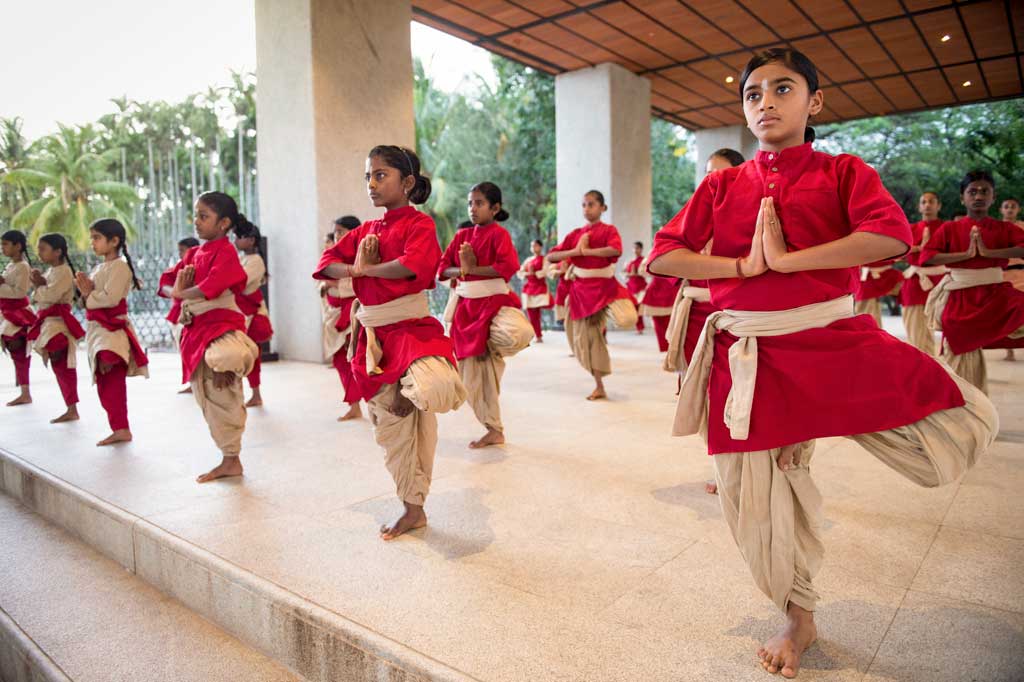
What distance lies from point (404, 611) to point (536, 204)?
20.1 metres

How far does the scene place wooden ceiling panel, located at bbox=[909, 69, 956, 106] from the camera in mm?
11398

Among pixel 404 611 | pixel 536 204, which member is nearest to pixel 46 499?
pixel 404 611

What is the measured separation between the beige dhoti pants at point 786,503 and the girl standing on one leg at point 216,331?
265cm

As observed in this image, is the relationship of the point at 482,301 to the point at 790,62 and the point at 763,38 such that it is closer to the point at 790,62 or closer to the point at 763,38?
the point at 790,62

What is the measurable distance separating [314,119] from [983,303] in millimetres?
6552

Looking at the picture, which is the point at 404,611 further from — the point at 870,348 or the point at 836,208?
the point at 836,208

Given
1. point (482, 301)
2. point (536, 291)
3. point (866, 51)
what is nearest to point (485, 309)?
point (482, 301)

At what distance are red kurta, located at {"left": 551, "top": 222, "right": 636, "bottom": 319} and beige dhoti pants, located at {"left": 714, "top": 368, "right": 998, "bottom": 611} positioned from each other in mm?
3948

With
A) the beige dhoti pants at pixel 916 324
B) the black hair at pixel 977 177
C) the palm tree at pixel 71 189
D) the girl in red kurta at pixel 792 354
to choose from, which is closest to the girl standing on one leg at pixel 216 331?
the girl in red kurta at pixel 792 354

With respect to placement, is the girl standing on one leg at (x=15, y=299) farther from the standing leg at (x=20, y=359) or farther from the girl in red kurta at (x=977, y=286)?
the girl in red kurta at (x=977, y=286)

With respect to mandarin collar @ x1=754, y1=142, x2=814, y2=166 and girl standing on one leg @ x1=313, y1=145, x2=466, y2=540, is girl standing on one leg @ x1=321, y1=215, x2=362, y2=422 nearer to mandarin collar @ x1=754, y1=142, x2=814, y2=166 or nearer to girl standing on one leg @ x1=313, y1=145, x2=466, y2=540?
girl standing on one leg @ x1=313, y1=145, x2=466, y2=540

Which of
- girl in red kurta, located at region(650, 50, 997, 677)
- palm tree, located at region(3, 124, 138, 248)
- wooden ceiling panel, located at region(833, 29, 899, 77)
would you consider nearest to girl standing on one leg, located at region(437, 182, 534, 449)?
girl in red kurta, located at region(650, 50, 997, 677)

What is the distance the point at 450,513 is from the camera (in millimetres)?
3139

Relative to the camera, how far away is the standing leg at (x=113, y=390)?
4.57 metres
